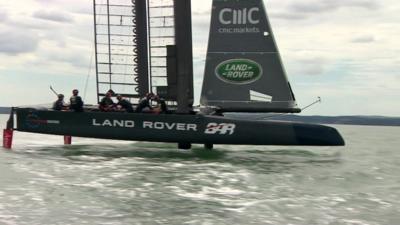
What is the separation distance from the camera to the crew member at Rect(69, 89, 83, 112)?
52.9 ft

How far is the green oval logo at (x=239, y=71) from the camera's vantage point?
16.3 metres

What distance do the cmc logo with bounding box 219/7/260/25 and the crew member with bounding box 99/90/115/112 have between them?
4205 millimetres

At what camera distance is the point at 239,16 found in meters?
16.5

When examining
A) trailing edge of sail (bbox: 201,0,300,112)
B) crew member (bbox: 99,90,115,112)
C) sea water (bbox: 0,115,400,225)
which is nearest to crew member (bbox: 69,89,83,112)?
crew member (bbox: 99,90,115,112)

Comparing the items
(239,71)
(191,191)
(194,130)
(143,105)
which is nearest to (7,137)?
(143,105)

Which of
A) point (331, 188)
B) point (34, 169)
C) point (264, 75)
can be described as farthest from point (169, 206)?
point (264, 75)

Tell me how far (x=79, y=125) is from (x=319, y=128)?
280 inches

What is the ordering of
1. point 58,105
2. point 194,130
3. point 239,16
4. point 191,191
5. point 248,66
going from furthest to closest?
1. point 58,105
2. point 239,16
3. point 248,66
4. point 194,130
5. point 191,191

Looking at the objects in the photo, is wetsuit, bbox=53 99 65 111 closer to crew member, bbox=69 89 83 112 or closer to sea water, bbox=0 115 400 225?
crew member, bbox=69 89 83 112

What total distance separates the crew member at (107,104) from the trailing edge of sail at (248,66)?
3.11 m

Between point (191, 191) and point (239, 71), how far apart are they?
26.6 feet

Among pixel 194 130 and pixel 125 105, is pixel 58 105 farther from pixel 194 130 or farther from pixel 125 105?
pixel 194 130

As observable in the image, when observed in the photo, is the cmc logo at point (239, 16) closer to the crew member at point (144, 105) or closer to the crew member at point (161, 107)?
the crew member at point (161, 107)

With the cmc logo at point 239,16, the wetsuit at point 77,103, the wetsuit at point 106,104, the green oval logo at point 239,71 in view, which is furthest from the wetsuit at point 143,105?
the cmc logo at point 239,16
